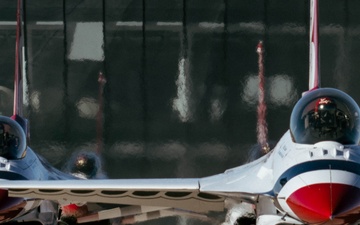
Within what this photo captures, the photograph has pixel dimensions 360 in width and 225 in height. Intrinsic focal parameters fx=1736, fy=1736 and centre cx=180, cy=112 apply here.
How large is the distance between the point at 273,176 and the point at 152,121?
10.7 meters

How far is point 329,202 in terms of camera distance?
1919 centimetres

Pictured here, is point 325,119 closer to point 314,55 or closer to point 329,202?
point 329,202

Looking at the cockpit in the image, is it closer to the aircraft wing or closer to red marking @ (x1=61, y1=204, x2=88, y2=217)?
the aircraft wing

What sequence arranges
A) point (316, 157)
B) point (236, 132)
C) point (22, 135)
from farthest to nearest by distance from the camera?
point (236, 132) < point (22, 135) < point (316, 157)

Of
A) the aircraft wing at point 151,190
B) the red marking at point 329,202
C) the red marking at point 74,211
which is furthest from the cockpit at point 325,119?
the red marking at point 74,211

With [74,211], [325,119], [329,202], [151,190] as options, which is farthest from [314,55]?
[329,202]

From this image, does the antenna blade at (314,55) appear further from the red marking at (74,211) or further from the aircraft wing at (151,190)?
the red marking at (74,211)

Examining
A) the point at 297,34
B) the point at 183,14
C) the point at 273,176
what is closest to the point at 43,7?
the point at 183,14

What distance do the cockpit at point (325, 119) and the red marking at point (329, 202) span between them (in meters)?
0.87

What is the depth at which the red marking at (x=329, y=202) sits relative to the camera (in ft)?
63.0

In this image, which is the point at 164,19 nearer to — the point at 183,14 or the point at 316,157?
the point at 183,14

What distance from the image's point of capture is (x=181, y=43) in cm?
3177

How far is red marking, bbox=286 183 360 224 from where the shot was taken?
63.0 ft

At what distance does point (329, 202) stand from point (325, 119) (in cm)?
128
